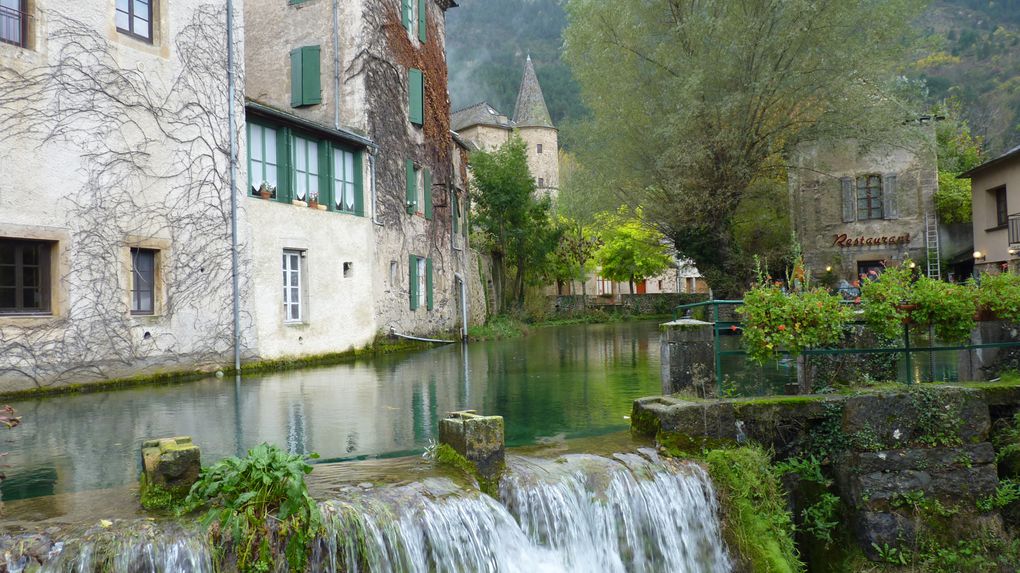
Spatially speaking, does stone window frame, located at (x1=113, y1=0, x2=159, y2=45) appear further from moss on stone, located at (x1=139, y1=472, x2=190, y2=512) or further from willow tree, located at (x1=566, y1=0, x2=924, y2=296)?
willow tree, located at (x1=566, y1=0, x2=924, y2=296)

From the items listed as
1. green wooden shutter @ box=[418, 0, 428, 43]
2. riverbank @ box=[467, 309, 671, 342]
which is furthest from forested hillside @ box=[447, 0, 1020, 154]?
riverbank @ box=[467, 309, 671, 342]

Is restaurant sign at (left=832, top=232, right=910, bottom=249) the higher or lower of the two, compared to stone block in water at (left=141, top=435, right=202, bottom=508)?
higher

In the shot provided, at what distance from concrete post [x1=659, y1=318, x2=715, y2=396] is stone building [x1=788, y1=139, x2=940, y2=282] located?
72.7 feet

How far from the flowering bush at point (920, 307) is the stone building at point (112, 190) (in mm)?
10719

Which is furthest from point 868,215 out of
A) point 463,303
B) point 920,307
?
point 920,307

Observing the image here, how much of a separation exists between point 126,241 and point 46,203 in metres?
1.35

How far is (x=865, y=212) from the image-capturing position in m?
28.1

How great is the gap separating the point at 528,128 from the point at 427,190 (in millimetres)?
35106

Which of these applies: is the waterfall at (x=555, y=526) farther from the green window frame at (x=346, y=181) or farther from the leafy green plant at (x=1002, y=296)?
the green window frame at (x=346, y=181)

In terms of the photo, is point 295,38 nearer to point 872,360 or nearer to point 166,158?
point 166,158

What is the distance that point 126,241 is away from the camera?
11.6m

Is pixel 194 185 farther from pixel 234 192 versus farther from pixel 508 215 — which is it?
pixel 508 215

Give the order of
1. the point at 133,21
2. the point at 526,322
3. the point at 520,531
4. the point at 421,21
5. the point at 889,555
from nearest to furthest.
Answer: the point at 520,531 < the point at 889,555 < the point at 133,21 < the point at 421,21 < the point at 526,322

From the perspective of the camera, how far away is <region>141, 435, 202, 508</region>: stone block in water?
448 cm
